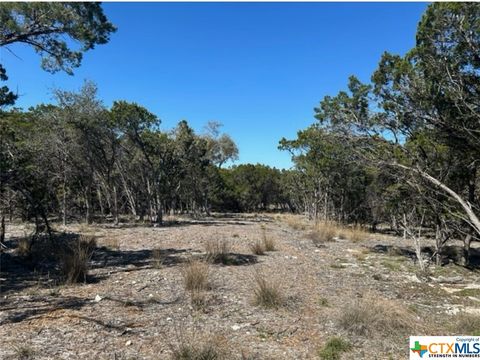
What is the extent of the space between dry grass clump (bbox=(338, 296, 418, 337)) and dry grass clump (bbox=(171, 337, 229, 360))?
77.5 inches

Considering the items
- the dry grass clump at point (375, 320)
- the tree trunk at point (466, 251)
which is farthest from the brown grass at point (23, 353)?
the tree trunk at point (466, 251)

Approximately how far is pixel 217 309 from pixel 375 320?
7.78 ft

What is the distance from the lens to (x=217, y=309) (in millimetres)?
5574

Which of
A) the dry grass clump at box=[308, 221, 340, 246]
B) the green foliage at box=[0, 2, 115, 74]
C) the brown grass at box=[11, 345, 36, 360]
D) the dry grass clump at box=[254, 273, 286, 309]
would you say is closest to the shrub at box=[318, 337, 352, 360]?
the dry grass clump at box=[254, 273, 286, 309]

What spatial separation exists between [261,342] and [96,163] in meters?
19.4

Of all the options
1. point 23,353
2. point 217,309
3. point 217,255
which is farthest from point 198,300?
point 217,255

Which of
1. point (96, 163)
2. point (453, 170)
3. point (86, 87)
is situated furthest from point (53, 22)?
point (96, 163)

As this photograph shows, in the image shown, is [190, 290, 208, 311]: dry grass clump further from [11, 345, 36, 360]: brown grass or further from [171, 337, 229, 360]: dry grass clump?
[11, 345, 36, 360]: brown grass

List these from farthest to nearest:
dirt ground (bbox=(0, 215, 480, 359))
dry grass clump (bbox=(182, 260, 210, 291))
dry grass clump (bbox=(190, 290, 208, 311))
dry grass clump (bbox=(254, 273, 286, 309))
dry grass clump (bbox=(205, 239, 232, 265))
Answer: dry grass clump (bbox=(205, 239, 232, 265)) < dry grass clump (bbox=(182, 260, 210, 291)) < dry grass clump (bbox=(254, 273, 286, 309)) < dry grass clump (bbox=(190, 290, 208, 311)) < dirt ground (bbox=(0, 215, 480, 359))

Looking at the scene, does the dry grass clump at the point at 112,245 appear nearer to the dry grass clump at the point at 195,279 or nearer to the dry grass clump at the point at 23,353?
the dry grass clump at the point at 195,279

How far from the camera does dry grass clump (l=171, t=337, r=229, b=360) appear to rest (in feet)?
12.5

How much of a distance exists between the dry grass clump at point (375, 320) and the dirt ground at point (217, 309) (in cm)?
3

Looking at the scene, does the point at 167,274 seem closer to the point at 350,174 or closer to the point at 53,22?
the point at 53,22

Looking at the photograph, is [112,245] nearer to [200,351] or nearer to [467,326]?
[200,351]
